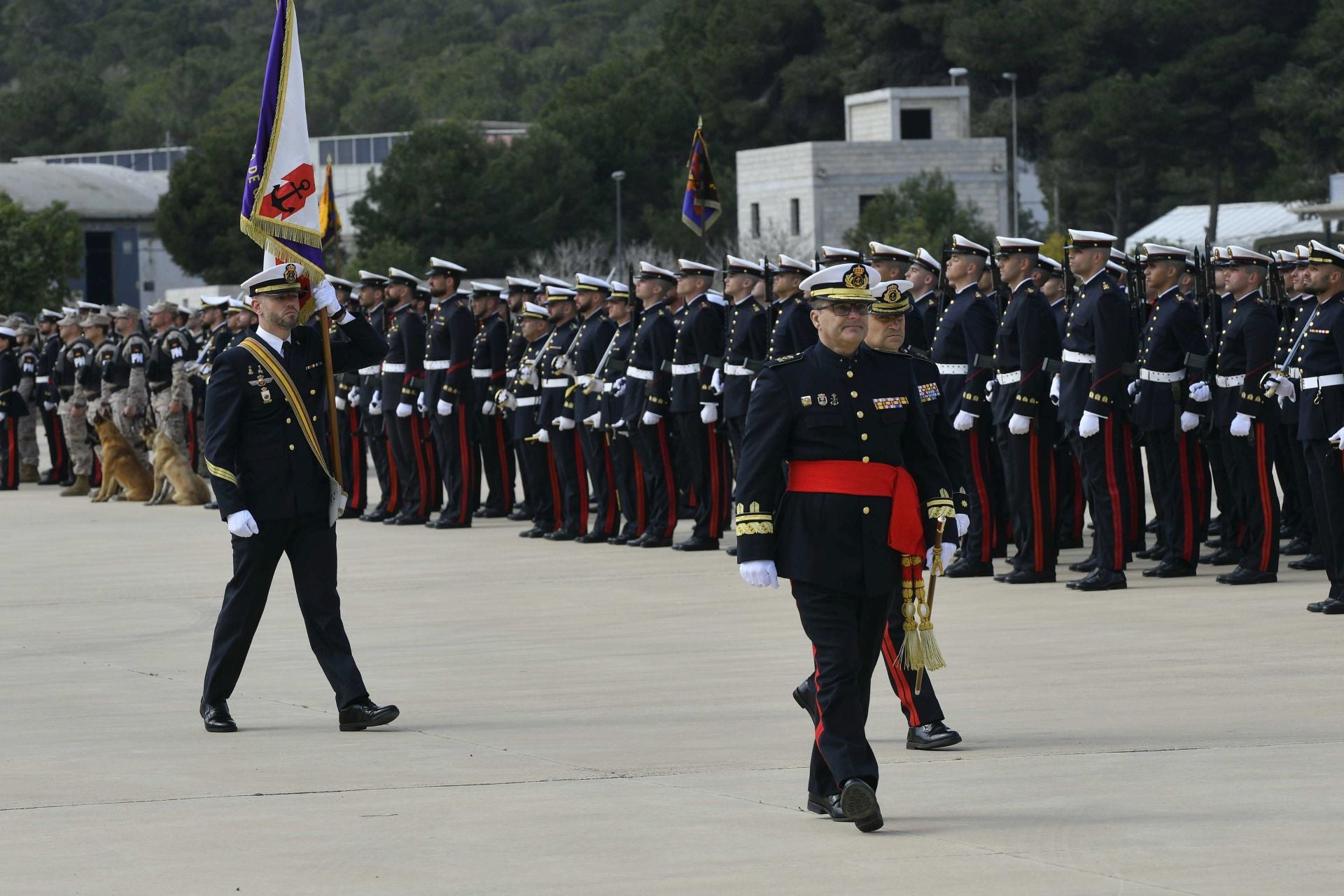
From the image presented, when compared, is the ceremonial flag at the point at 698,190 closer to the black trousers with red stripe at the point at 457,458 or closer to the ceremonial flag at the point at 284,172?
the black trousers with red stripe at the point at 457,458

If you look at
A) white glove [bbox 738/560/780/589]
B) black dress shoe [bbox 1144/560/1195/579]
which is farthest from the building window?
white glove [bbox 738/560/780/589]

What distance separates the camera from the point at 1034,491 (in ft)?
42.2

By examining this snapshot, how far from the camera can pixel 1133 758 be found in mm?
7547

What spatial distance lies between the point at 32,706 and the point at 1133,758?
4.83 meters

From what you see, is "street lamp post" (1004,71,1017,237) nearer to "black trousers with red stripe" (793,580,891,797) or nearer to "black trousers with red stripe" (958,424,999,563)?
"black trousers with red stripe" (958,424,999,563)

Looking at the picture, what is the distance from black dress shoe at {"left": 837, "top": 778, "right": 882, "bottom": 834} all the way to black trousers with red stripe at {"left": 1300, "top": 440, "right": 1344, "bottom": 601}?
5.68 metres

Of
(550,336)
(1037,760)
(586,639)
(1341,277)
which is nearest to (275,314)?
(586,639)

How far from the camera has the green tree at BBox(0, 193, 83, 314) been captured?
59.7 meters

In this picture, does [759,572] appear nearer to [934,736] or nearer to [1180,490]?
[934,736]

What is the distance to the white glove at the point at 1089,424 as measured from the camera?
40.7 feet

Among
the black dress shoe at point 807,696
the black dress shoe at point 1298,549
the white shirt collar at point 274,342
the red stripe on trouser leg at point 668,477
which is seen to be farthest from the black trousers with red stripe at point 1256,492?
the white shirt collar at point 274,342

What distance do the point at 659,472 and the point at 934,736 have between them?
26.7 feet

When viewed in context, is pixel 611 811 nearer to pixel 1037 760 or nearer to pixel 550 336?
pixel 1037 760

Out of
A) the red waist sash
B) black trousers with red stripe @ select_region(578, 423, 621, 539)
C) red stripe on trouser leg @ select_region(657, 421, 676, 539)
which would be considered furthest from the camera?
black trousers with red stripe @ select_region(578, 423, 621, 539)
